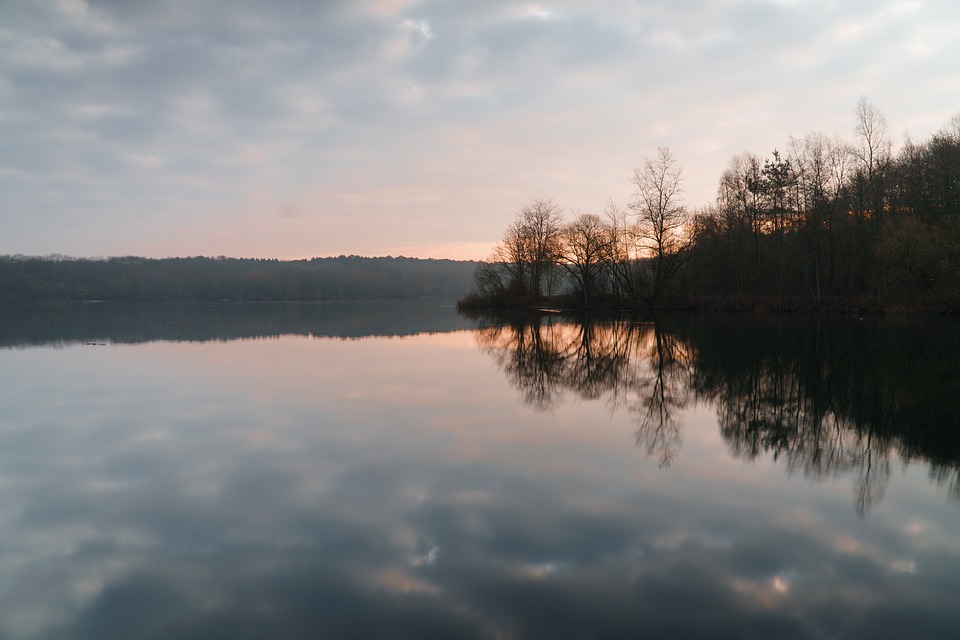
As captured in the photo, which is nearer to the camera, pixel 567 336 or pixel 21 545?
pixel 21 545

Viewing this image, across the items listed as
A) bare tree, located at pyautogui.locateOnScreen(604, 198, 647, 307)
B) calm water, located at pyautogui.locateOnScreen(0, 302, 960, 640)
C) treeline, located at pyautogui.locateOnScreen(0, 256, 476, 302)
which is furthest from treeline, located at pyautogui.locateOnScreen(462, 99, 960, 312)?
treeline, located at pyautogui.locateOnScreen(0, 256, 476, 302)

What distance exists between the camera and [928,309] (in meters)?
33.1

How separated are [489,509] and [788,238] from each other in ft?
149

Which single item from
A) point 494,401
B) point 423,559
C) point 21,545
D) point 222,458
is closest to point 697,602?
point 423,559

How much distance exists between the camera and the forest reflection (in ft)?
25.3

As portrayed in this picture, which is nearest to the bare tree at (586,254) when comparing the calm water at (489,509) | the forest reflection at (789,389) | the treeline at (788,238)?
the treeline at (788,238)

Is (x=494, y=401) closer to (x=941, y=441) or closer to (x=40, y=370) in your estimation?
(x=941, y=441)

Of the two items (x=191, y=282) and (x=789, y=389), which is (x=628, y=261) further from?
(x=191, y=282)

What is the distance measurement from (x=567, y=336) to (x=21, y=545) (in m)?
22.8

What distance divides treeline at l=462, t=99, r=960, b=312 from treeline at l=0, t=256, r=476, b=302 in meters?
75.3

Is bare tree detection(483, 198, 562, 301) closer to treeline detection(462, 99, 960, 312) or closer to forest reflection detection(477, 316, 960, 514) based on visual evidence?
treeline detection(462, 99, 960, 312)

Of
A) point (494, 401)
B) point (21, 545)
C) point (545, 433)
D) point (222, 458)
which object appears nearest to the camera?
point (21, 545)

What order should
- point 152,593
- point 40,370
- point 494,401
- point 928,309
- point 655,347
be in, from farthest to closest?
point 928,309 → point 655,347 → point 40,370 → point 494,401 → point 152,593

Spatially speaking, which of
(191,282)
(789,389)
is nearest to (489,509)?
(789,389)
